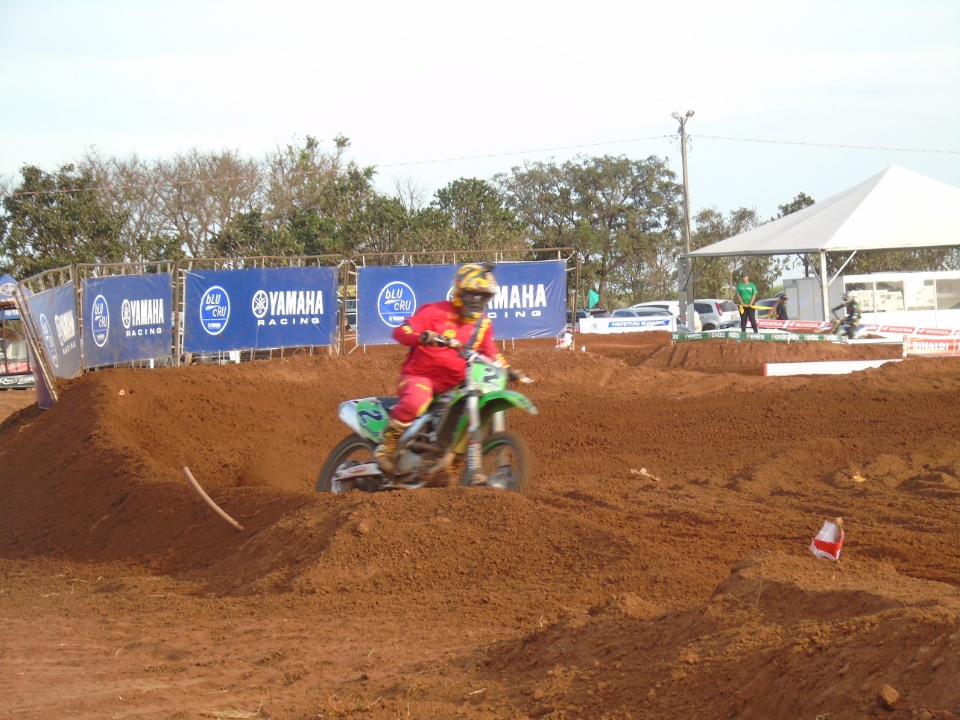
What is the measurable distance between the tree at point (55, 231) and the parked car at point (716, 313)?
2305 cm

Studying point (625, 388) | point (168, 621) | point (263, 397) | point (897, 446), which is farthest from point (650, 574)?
point (625, 388)

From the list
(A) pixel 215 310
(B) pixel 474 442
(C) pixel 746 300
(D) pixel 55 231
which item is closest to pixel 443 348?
(B) pixel 474 442

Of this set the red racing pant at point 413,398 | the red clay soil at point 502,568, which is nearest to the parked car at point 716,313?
the red clay soil at point 502,568

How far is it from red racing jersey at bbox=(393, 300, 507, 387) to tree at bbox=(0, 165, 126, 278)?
31759mm

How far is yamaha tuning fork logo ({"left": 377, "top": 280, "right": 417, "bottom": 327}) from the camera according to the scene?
20047 millimetres

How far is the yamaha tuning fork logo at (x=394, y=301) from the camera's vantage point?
20.0m

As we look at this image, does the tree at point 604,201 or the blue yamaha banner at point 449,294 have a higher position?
the tree at point 604,201

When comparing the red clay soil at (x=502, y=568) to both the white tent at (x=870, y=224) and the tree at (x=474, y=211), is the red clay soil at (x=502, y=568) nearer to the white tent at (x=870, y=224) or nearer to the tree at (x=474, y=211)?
the white tent at (x=870, y=224)

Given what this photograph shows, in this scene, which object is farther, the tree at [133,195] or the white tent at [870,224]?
the tree at [133,195]

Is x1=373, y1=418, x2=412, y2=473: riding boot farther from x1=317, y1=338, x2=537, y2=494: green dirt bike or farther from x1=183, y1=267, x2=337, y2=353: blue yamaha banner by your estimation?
x1=183, y1=267, x2=337, y2=353: blue yamaha banner

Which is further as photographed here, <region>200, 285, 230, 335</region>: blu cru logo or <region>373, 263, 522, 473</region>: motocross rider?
<region>200, 285, 230, 335</region>: blu cru logo

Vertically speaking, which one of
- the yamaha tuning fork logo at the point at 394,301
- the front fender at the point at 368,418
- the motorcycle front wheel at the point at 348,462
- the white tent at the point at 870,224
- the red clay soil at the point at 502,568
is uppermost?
the white tent at the point at 870,224

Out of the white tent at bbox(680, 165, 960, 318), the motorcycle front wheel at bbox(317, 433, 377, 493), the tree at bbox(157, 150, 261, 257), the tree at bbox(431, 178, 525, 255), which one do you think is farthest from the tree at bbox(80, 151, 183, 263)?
the motorcycle front wheel at bbox(317, 433, 377, 493)

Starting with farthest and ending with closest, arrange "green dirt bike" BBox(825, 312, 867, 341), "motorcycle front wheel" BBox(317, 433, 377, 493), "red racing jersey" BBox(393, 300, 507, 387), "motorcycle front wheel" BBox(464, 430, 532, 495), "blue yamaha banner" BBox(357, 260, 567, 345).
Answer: "green dirt bike" BBox(825, 312, 867, 341), "blue yamaha banner" BBox(357, 260, 567, 345), "motorcycle front wheel" BBox(317, 433, 377, 493), "red racing jersey" BBox(393, 300, 507, 387), "motorcycle front wheel" BBox(464, 430, 532, 495)
